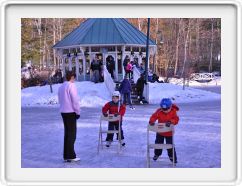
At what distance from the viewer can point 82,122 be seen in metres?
15.3

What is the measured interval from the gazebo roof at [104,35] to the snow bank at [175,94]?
3647 mm

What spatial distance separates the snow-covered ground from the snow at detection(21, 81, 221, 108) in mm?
5470

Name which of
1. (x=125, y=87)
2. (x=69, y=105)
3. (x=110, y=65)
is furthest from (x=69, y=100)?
(x=110, y=65)

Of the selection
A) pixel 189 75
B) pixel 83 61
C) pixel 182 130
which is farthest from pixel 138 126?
pixel 189 75

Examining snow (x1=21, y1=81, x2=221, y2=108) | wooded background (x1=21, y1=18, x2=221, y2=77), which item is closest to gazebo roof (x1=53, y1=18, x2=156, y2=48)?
snow (x1=21, y1=81, x2=221, y2=108)

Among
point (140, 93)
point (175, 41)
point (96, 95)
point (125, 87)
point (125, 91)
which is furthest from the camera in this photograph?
point (175, 41)

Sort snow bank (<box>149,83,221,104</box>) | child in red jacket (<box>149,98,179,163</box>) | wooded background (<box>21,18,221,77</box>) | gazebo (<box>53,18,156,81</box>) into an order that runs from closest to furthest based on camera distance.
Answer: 1. child in red jacket (<box>149,98,179,163</box>)
2. snow bank (<box>149,83,221,104</box>)
3. gazebo (<box>53,18,156,81</box>)
4. wooded background (<box>21,18,221,77</box>)

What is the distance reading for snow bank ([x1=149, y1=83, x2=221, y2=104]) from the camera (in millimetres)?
24375

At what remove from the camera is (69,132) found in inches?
360

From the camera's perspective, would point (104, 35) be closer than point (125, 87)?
No

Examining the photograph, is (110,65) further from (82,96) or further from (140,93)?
(140,93)

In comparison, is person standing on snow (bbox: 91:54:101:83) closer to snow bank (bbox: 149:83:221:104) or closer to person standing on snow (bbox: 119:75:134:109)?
snow bank (bbox: 149:83:221:104)

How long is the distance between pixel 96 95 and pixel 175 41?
2226 cm

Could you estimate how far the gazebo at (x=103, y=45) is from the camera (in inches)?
1126
